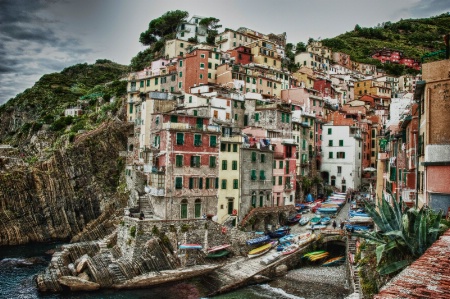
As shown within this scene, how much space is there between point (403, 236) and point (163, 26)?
11148 cm

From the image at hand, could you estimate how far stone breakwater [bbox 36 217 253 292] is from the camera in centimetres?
3809

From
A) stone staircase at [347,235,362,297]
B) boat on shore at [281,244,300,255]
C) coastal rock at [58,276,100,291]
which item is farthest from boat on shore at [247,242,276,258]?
coastal rock at [58,276,100,291]

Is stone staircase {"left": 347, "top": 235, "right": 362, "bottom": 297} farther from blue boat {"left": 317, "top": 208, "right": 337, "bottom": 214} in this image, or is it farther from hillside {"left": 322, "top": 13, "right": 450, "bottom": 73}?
hillside {"left": 322, "top": 13, "right": 450, "bottom": 73}

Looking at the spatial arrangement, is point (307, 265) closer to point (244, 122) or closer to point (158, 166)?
point (158, 166)

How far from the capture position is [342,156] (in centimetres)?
7206

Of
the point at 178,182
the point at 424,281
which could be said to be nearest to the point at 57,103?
the point at 178,182

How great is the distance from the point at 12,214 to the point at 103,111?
29.7 metres

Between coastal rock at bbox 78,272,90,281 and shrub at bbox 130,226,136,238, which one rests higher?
shrub at bbox 130,226,136,238

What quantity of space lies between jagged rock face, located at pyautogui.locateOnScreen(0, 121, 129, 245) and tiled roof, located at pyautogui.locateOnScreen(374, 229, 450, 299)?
190 feet

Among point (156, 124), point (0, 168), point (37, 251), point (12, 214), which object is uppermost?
point (156, 124)

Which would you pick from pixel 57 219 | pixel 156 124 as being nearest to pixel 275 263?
pixel 156 124

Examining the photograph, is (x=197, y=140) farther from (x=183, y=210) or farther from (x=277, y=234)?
(x=277, y=234)

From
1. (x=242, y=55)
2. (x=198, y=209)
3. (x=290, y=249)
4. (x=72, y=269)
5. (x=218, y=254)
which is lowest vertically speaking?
(x=72, y=269)

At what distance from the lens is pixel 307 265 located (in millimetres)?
42875
